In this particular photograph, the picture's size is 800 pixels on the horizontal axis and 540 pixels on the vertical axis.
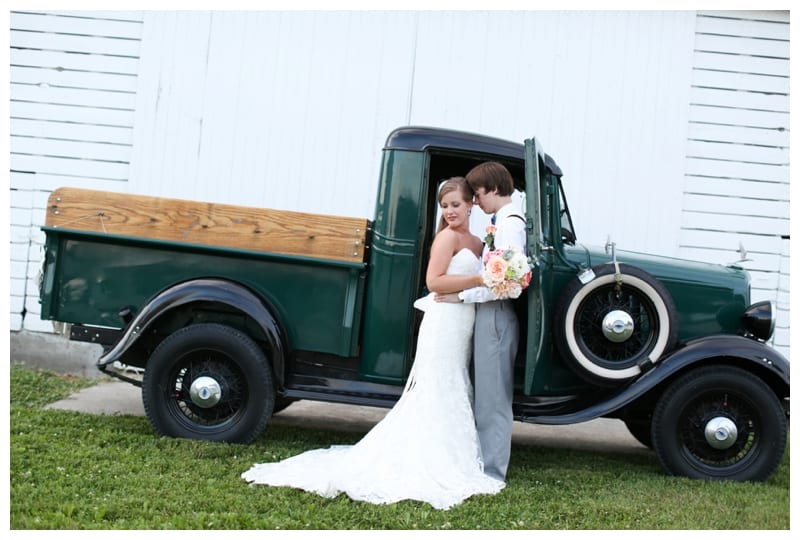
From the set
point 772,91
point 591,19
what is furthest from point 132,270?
point 772,91

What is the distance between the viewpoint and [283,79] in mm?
7293

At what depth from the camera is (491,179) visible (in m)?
4.29

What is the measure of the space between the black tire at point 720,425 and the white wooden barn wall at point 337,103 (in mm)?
2891

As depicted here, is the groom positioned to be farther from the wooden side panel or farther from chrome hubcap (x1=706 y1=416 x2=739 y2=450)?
chrome hubcap (x1=706 y1=416 x2=739 y2=450)

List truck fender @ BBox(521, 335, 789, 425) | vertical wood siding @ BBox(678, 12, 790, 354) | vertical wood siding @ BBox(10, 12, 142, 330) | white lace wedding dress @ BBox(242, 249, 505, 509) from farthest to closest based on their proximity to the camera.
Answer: vertical wood siding @ BBox(10, 12, 142, 330)
vertical wood siding @ BBox(678, 12, 790, 354)
truck fender @ BBox(521, 335, 789, 425)
white lace wedding dress @ BBox(242, 249, 505, 509)

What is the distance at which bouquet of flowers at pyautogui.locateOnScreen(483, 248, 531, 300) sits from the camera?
400 cm

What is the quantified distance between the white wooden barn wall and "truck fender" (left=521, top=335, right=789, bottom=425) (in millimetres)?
2816

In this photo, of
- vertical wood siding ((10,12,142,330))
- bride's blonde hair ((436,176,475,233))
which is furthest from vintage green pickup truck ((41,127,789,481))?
vertical wood siding ((10,12,142,330))

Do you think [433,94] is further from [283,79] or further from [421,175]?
[421,175]

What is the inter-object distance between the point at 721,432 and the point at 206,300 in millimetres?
3173

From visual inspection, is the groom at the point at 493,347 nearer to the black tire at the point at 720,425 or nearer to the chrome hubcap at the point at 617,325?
the chrome hubcap at the point at 617,325

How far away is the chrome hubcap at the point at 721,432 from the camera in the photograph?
4.41 metres

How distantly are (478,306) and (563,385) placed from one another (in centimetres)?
83

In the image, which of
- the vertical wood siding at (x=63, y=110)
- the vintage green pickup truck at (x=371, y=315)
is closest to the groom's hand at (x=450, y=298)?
the vintage green pickup truck at (x=371, y=315)
